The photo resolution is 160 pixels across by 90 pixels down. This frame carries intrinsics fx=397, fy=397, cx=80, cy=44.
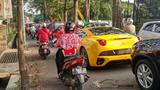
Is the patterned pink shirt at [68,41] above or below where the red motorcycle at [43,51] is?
above

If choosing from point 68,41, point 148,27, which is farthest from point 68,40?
point 148,27

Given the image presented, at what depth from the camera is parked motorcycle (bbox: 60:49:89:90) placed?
8273 millimetres

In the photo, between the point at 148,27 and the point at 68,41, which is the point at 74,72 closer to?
the point at 68,41

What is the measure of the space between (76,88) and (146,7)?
18.3 metres

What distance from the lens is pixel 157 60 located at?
785 cm

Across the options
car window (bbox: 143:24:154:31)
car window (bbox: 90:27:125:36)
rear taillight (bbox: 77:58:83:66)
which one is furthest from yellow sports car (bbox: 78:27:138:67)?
car window (bbox: 143:24:154:31)

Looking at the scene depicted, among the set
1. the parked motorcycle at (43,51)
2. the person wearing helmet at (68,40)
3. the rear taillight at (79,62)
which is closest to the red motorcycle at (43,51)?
the parked motorcycle at (43,51)

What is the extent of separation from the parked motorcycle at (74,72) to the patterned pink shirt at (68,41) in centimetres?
21

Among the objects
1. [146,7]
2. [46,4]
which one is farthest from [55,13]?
[146,7]

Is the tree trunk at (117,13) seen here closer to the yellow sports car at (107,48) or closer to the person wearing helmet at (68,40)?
the yellow sports car at (107,48)

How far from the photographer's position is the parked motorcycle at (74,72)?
27.1 feet

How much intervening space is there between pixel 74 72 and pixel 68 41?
0.94m

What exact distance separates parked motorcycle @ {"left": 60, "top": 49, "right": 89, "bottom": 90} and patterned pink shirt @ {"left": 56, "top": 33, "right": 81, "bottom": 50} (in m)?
0.21

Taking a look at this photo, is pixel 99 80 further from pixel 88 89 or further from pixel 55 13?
pixel 55 13
